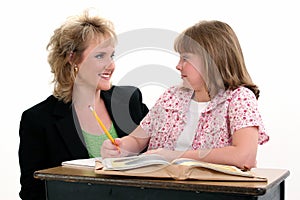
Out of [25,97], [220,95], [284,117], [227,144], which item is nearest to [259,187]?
[227,144]

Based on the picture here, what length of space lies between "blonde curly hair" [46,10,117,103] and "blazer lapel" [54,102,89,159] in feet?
0.26

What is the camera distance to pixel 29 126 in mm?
2248

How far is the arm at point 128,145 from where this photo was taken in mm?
1723

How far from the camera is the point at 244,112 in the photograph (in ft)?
5.27

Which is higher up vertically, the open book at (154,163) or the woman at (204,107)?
the woman at (204,107)

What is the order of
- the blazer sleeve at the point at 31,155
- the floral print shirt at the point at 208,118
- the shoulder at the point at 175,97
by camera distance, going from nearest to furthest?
the floral print shirt at the point at 208,118, the shoulder at the point at 175,97, the blazer sleeve at the point at 31,155

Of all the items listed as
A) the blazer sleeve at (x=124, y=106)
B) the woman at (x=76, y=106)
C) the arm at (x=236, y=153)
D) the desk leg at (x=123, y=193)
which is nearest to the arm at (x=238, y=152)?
the arm at (x=236, y=153)

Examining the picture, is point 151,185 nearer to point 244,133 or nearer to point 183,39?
point 244,133

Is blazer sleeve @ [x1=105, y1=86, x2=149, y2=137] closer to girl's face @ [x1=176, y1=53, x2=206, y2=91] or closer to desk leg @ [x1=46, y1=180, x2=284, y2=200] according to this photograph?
girl's face @ [x1=176, y1=53, x2=206, y2=91]

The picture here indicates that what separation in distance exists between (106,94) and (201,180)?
1.18 m

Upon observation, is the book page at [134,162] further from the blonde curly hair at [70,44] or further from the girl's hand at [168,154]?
the blonde curly hair at [70,44]

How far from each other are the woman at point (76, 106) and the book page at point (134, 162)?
65 cm

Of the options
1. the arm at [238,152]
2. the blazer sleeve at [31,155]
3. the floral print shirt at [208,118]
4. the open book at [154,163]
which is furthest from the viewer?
the blazer sleeve at [31,155]

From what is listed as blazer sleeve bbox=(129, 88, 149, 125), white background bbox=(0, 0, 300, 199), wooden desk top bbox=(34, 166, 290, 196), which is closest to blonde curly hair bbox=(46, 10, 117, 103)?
blazer sleeve bbox=(129, 88, 149, 125)
